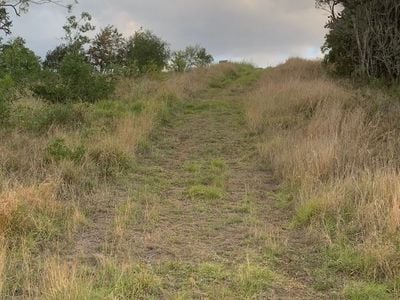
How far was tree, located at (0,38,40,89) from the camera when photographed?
31.1 feet

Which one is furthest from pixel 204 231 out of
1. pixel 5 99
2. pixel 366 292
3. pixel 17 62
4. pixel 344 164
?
pixel 17 62

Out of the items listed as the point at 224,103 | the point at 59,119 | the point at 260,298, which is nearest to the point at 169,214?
the point at 260,298

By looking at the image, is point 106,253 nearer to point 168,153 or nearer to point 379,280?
point 379,280

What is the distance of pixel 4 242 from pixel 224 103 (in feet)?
41.9

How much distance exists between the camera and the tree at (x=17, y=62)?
949cm

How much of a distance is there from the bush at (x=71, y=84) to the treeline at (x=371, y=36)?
9217 mm

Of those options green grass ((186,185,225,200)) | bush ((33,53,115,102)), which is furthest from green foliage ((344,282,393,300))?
bush ((33,53,115,102))

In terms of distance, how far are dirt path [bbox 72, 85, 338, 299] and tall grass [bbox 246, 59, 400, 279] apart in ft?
1.35

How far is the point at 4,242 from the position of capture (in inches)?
181

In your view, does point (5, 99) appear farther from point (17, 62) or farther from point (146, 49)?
point (146, 49)

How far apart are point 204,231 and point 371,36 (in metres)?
14.2

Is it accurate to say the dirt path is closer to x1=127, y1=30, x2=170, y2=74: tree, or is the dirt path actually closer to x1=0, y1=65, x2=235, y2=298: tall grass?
x1=0, y1=65, x2=235, y2=298: tall grass

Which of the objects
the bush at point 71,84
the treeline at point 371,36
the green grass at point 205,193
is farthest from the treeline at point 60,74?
the treeline at point 371,36

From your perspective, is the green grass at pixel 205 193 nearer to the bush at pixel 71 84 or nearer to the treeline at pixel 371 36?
the bush at pixel 71 84
